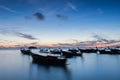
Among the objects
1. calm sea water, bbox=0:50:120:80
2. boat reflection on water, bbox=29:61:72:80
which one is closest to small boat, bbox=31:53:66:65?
calm sea water, bbox=0:50:120:80

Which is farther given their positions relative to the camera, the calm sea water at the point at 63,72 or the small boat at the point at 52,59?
the small boat at the point at 52,59

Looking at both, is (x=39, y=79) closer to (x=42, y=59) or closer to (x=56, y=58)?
(x=56, y=58)

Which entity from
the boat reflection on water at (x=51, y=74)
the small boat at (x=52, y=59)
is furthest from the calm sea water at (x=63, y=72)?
the small boat at (x=52, y=59)

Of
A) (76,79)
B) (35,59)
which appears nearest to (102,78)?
(76,79)

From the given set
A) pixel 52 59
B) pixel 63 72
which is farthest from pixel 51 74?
pixel 52 59

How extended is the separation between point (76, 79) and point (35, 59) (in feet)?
61.1

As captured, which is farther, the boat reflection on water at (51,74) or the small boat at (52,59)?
the small boat at (52,59)

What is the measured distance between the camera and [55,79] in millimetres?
19625

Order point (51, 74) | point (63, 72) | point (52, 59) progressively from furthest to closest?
point (52, 59) → point (63, 72) → point (51, 74)

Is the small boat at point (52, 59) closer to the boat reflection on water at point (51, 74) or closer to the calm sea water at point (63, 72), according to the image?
the calm sea water at point (63, 72)

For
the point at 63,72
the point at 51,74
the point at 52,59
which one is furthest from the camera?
the point at 52,59

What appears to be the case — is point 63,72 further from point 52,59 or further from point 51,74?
point 52,59

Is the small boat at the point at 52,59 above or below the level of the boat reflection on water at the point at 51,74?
above

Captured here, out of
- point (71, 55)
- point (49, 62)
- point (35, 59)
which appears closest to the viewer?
point (49, 62)
